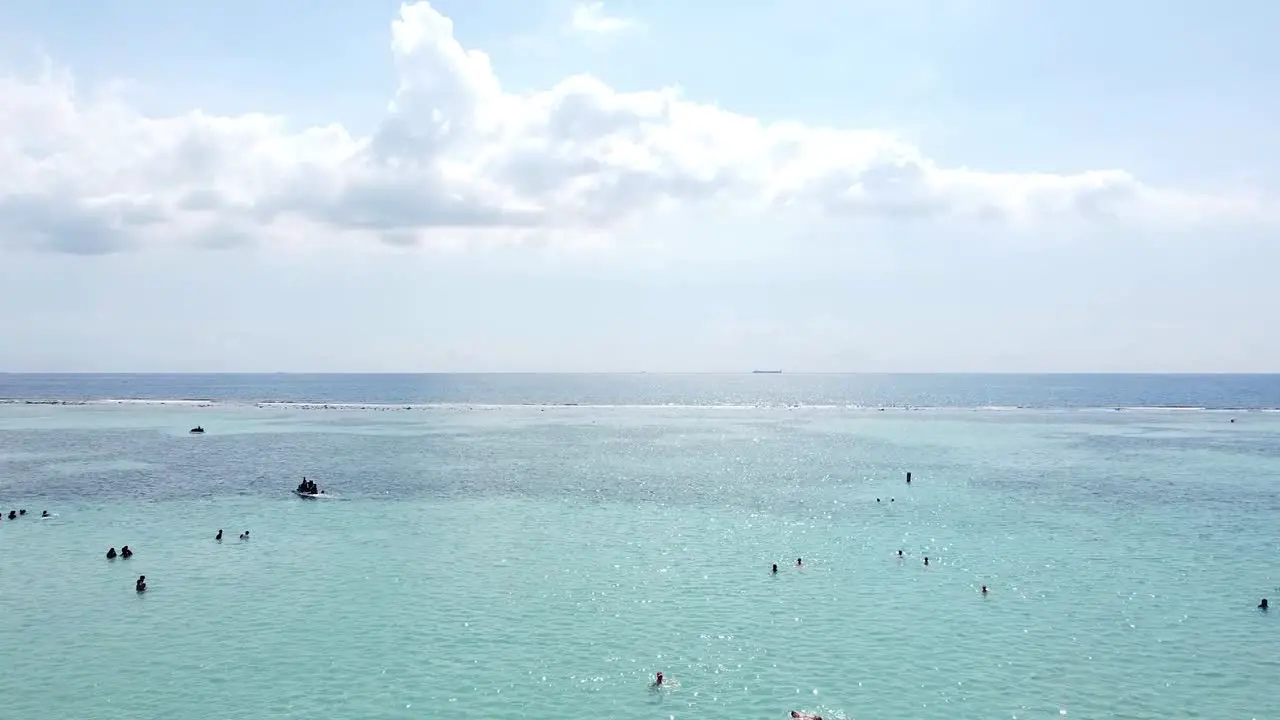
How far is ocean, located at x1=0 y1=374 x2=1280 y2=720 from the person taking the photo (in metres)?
32.7

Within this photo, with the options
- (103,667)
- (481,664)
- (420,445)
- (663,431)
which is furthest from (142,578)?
(663,431)

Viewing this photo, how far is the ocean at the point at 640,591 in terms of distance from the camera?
3269cm

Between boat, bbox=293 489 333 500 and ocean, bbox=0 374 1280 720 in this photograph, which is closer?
ocean, bbox=0 374 1280 720

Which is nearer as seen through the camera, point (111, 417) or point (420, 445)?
point (420, 445)

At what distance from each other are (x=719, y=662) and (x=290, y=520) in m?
43.0

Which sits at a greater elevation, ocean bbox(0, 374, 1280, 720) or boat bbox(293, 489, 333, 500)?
boat bbox(293, 489, 333, 500)

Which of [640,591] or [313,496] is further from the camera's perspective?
[313,496]

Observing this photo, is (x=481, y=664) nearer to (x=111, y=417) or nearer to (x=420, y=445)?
(x=420, y=445)

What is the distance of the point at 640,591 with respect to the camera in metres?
45.6

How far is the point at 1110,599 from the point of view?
145 feet

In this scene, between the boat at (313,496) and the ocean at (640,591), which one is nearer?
the ocean at (640,591)

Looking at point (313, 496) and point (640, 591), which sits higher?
point (313, 496)

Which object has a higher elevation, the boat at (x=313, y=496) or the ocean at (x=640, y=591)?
the boat at (x=313, y=496)

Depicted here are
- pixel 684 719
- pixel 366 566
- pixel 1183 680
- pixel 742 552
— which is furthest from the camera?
pixel 742 552
